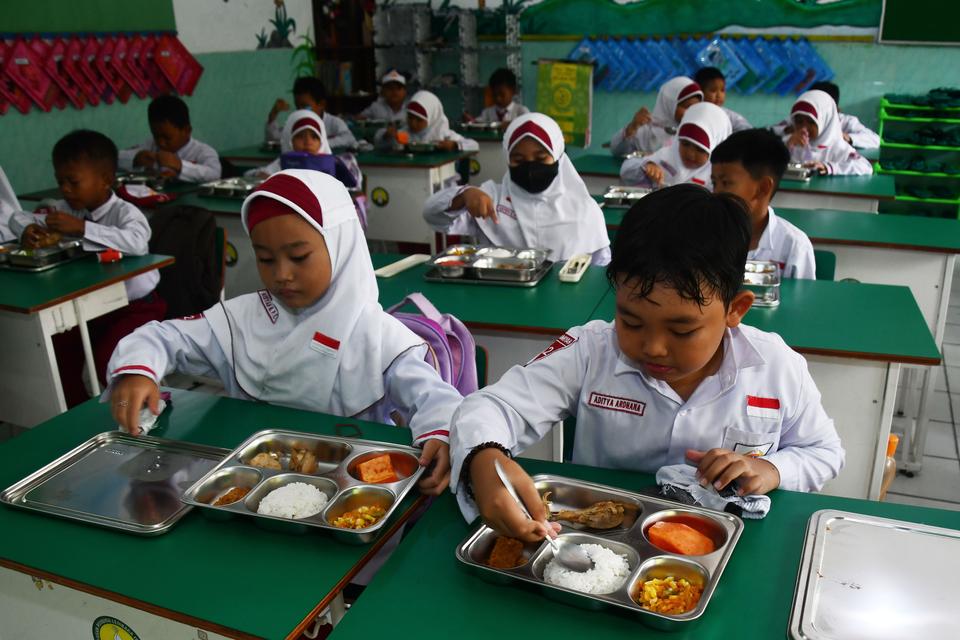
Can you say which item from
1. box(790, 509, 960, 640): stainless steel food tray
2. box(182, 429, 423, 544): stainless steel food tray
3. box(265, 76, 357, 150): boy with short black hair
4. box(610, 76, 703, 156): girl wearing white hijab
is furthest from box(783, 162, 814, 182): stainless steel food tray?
box(182, 429, 423, 544): stainless steel food tray

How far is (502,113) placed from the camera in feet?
24.6

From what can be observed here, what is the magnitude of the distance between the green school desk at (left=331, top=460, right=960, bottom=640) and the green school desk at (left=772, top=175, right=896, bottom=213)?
3473 millimetres

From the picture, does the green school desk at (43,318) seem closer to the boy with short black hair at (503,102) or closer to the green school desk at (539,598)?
the green school desk at (539,598)

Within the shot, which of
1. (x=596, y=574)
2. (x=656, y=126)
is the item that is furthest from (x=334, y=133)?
(x=596, y=574)

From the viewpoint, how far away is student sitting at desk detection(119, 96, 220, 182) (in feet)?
15.7

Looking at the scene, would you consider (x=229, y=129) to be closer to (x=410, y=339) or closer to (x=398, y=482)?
(x=410, y=339)

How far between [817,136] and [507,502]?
4978mm

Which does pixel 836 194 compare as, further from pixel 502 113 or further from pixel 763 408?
pixel 502 113

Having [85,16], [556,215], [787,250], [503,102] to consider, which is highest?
[85,16]

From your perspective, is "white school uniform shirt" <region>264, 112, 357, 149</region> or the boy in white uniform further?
"white school uniform shirt" <region>264, 112, 357, 149</region>

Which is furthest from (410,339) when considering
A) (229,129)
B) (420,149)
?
(229,129)

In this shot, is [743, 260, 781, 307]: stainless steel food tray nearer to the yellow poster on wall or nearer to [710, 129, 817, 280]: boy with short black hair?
[710, 129, 817, 280]: boy with short black hair

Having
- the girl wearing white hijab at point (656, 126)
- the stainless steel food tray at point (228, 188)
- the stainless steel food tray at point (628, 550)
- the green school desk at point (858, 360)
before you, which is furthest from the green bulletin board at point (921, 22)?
the stainless steel food tray at point (628, 550)

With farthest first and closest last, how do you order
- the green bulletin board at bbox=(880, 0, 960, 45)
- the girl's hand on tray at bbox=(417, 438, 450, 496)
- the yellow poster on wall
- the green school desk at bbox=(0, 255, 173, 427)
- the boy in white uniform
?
the yellow poster on wall → the green bulletin board at bbox=(880, 0, 960, 45) → the green school desk at bbox=(0, 255, 173, 427) → the girl's hand on tray at bbox=(417, 438, 450, 496) → the boy in white uniform
